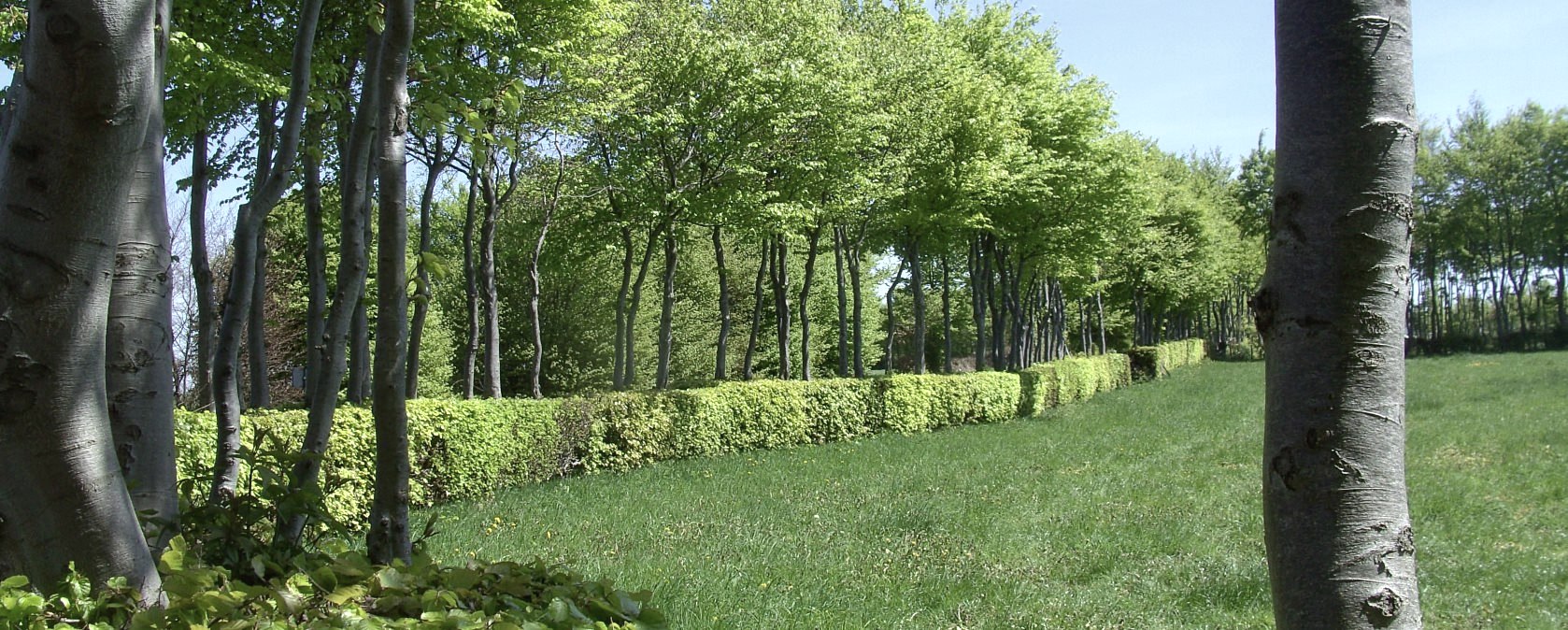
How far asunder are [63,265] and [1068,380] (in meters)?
27.7

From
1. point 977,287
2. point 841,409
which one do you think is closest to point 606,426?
point 841,409

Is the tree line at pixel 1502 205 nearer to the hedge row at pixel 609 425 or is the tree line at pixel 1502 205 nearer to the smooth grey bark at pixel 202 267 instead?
the hedge row at pixel 609 425

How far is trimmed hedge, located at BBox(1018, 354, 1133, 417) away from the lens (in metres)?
23.8

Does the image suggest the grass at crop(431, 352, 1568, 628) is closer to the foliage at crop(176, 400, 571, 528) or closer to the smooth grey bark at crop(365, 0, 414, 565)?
the foliage at crop(176, 400, 571, 528)

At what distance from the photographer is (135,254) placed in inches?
91.7

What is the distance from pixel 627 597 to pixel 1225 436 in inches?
583

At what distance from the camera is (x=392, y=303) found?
8.60 feet

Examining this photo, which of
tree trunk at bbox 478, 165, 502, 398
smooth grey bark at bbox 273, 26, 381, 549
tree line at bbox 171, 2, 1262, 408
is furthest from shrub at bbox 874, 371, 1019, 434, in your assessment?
smooth grey bark at bbox 273, 26, 381, 549

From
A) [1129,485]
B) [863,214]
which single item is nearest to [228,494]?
[1129,485]

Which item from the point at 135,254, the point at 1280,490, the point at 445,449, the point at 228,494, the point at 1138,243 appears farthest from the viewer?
the point at 1138,243

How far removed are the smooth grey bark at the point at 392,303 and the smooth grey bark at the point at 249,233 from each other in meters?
0.72

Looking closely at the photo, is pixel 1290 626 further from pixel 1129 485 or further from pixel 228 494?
pixel 1129 485

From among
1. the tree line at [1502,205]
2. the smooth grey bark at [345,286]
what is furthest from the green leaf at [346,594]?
the tree line at [1502,205]

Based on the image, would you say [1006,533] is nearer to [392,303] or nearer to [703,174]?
[392,303]
